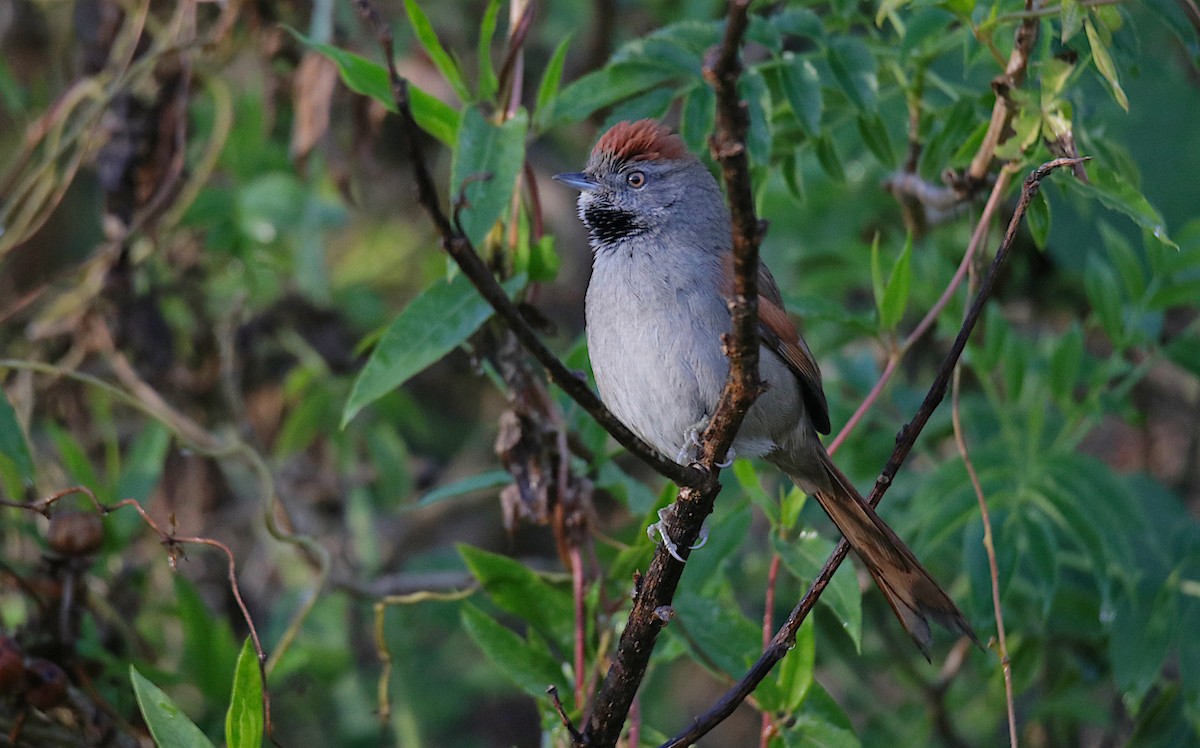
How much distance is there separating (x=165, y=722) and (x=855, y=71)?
223 centimetres

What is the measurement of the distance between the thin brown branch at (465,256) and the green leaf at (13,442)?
5.01 ft

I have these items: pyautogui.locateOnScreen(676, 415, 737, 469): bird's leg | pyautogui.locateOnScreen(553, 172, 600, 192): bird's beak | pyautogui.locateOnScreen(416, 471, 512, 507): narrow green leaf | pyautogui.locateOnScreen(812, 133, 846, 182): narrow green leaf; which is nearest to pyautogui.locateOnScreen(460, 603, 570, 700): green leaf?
pyautogui.locateOnScreen(416, 471, 512, 507): narrow green leaf

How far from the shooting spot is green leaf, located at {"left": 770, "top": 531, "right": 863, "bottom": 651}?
2.74 metres

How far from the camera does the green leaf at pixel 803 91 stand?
303cm

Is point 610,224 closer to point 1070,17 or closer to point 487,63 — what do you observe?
point 487,63

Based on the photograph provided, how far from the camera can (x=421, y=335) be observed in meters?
2.76

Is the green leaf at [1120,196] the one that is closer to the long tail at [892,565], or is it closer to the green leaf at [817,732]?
the long tail at [892,565]

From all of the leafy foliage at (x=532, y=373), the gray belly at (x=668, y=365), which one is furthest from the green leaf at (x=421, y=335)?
the gray belly at (x=668, y=365)

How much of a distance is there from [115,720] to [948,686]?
2.78 metres

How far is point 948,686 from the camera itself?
14.2 ft

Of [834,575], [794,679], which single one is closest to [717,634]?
[794,679]

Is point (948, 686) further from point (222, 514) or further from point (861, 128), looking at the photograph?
point (222, 514)

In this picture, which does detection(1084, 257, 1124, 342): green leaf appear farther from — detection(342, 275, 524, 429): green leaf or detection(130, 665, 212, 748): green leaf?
detection(130, 665, 212, 748): green leaf

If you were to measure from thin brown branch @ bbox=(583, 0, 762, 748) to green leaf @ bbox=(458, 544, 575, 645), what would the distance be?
64cm
